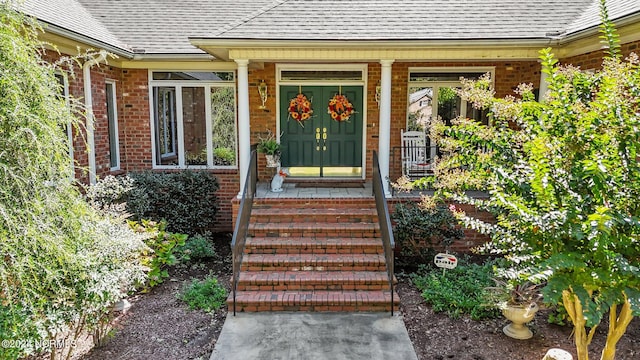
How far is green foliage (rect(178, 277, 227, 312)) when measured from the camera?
5.78m

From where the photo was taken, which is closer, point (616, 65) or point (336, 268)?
point (616, 65)

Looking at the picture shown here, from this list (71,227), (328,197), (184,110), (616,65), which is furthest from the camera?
(184,110)

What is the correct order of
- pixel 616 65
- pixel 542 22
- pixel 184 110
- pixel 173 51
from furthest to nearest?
pixel 184 110 → pixel 173 51 → pixel 542 22 → pixel 616 65

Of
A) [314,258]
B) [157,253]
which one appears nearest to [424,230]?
[314,258]

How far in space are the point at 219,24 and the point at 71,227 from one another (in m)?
7.02

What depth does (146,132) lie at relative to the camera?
9.27m

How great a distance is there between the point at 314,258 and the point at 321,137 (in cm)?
355

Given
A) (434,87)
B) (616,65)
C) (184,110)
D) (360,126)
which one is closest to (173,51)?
(184,110)

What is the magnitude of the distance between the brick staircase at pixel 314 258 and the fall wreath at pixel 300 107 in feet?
7.74

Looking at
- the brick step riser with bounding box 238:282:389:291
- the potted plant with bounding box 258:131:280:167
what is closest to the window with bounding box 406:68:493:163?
the potted plant with bounding box 258:131:280:167

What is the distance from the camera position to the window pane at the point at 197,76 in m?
9.22

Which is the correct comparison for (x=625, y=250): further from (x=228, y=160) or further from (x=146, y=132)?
(x=146, y=132)

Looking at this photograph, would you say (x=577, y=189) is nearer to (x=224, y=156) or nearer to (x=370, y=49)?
(x=370, y=49)

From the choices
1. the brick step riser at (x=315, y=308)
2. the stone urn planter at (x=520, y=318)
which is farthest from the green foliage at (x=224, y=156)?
the stone urn planter at (x=520, y=318)
